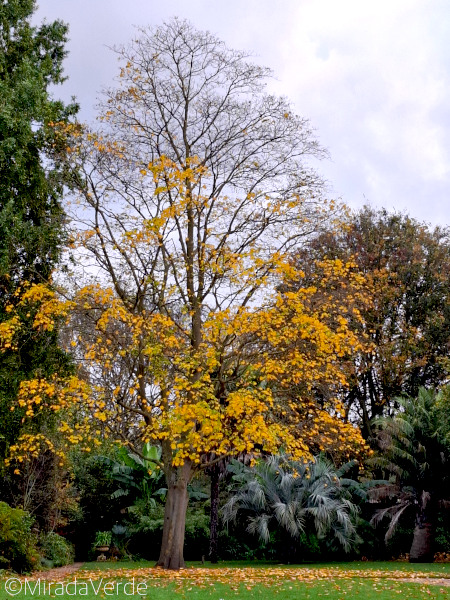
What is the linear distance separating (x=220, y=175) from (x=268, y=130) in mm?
1621

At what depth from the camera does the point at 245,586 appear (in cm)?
1098

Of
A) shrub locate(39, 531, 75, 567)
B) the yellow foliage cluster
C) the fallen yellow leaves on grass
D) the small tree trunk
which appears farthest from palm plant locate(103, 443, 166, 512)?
the fallen yellow leaves on grass

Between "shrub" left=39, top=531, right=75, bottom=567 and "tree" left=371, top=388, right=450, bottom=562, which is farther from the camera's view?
"tree" left=371, top=388, right=450, bottom=562

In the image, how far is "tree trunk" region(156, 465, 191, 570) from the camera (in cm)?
1418

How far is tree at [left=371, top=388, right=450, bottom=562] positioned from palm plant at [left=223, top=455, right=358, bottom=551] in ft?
→ 3.95

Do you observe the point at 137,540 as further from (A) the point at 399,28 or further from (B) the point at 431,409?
(A) the point at 399,28

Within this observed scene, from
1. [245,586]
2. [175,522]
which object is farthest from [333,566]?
[245,586]

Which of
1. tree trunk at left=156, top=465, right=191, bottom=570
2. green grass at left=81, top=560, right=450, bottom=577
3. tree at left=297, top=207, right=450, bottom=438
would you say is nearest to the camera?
tree trunk at left=156, top=465, right=191, bottom=570

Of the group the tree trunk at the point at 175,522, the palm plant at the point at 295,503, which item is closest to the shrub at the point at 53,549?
the tree trunk at the point at 175,522

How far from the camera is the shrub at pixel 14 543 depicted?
42.1 feet

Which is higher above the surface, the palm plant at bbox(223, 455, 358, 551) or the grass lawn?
the palm plant at bbox(223, 455, 358, 551)

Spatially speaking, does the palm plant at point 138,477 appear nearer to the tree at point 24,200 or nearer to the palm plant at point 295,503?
the palm plant at point 295,503

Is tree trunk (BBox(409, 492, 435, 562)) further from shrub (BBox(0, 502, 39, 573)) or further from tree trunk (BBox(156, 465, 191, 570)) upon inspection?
shrub (BBox(0, 502, 39, 573))

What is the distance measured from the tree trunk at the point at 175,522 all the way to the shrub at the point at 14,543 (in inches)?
115
